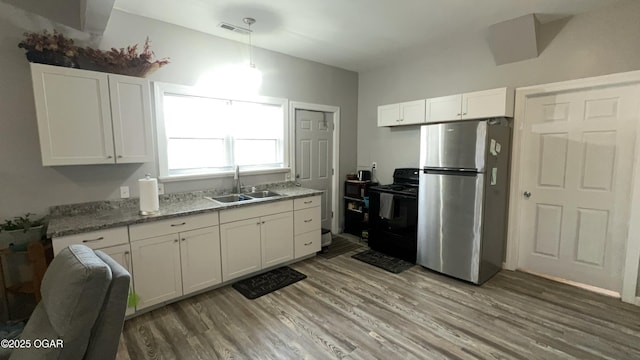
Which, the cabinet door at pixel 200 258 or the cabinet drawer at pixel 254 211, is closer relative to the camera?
the cabinet door at pixel 200 258

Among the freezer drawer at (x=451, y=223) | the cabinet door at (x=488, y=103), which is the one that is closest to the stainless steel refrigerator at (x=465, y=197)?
the freezer drawer at (x=451, y=223)

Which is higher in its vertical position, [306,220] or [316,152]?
[316,152]

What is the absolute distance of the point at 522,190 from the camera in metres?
3.30

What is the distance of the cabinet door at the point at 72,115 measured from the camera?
85.7 inches

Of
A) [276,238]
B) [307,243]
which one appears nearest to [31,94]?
[276,238]

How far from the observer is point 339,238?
4.65 m

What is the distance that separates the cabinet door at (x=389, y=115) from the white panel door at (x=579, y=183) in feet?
5.00

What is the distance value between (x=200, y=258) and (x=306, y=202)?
1.41 meters

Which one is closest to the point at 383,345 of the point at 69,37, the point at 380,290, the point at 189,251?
the point at 380,290

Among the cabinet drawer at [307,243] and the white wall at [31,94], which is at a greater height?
the white wall at [31,94]

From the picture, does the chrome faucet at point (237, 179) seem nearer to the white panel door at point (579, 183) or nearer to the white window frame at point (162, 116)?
the white window frame at point (162, 116)

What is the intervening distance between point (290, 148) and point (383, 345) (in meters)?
2.77

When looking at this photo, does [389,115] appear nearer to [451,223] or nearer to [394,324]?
[451,223]

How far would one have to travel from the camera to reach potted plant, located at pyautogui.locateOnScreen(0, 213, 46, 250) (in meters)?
2.14
